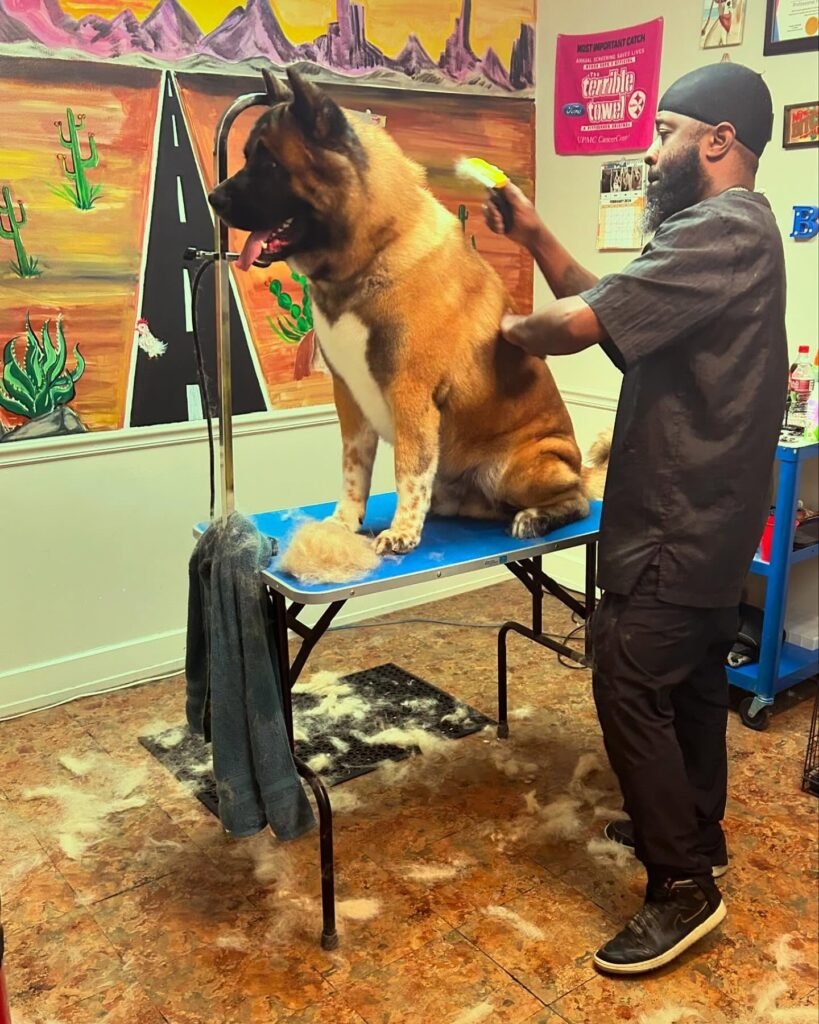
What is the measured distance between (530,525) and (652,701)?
47 cm

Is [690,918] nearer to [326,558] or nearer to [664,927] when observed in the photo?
[664,927]

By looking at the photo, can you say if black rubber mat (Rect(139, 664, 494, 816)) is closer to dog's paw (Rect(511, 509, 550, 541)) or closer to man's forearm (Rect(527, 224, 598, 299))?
dog's paw (Rect(511, 509, 550, 541))

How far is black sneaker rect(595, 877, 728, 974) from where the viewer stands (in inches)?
Answer: 71.5

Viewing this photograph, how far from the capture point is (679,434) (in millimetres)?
1698

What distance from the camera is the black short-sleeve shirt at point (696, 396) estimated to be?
1.59 metres

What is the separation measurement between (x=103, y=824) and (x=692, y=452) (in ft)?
5.61

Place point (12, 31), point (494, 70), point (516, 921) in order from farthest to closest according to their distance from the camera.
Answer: point (494, 70) → point (12, 31) → point (516, 921)

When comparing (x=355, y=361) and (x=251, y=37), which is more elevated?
(x=251, y=37)

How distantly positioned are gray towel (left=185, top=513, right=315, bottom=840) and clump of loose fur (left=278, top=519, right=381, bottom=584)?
8 centimetres

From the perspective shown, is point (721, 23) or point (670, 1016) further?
point (721, 23)

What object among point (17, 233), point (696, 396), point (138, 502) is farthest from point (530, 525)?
point (17, 233)

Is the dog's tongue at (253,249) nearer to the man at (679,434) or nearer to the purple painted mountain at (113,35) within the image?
the man at (679,434)

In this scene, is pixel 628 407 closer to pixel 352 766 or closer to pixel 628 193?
pixel 352 766

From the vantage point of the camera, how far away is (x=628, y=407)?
178 cm
